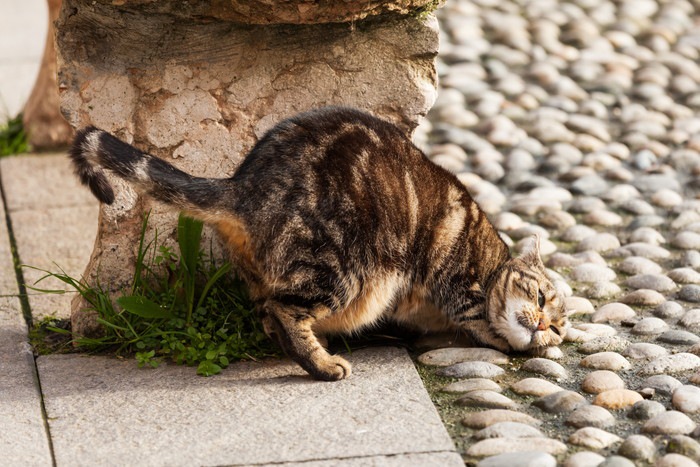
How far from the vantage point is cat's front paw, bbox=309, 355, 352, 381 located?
13.0 ft

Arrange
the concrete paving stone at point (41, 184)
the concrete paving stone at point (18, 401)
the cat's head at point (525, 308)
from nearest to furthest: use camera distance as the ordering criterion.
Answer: the concrete paving stone at point (18, 401), the cat's head at point (525, 308), the concrete paving stone at point (41, 184)

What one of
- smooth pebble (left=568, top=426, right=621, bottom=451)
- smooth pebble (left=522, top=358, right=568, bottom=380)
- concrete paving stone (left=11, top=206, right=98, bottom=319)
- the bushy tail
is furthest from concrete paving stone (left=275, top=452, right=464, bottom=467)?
concrete paving stone (left=11, top=206, right=98, bottom=319)

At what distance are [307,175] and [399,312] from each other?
85 cm

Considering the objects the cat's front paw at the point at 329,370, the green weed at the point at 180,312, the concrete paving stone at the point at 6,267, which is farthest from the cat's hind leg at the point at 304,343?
the concrete paving stone at the point at 6,267

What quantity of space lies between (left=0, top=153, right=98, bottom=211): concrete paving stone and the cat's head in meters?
2.46

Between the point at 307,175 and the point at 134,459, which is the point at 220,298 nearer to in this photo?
the point at 307,175

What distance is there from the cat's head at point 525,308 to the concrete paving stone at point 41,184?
97.0 inches

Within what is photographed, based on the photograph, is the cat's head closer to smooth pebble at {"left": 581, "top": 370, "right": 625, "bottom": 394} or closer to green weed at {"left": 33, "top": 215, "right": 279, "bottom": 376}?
smooth pebble at {"left": 581, "top": 370, "right": 625, "bottom": 394}

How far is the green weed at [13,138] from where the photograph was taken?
6559 millimetres

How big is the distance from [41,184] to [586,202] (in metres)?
3.23

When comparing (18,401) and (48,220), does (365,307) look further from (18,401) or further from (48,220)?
(48,220)

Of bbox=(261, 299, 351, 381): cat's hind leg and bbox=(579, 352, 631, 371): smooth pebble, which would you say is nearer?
bbox=(261, 299, 351, 381): cat's hind leg

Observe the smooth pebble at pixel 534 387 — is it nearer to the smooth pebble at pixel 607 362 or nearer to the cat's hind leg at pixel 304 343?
the smooth pebble at pixel 607 362

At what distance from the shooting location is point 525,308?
4.26m
